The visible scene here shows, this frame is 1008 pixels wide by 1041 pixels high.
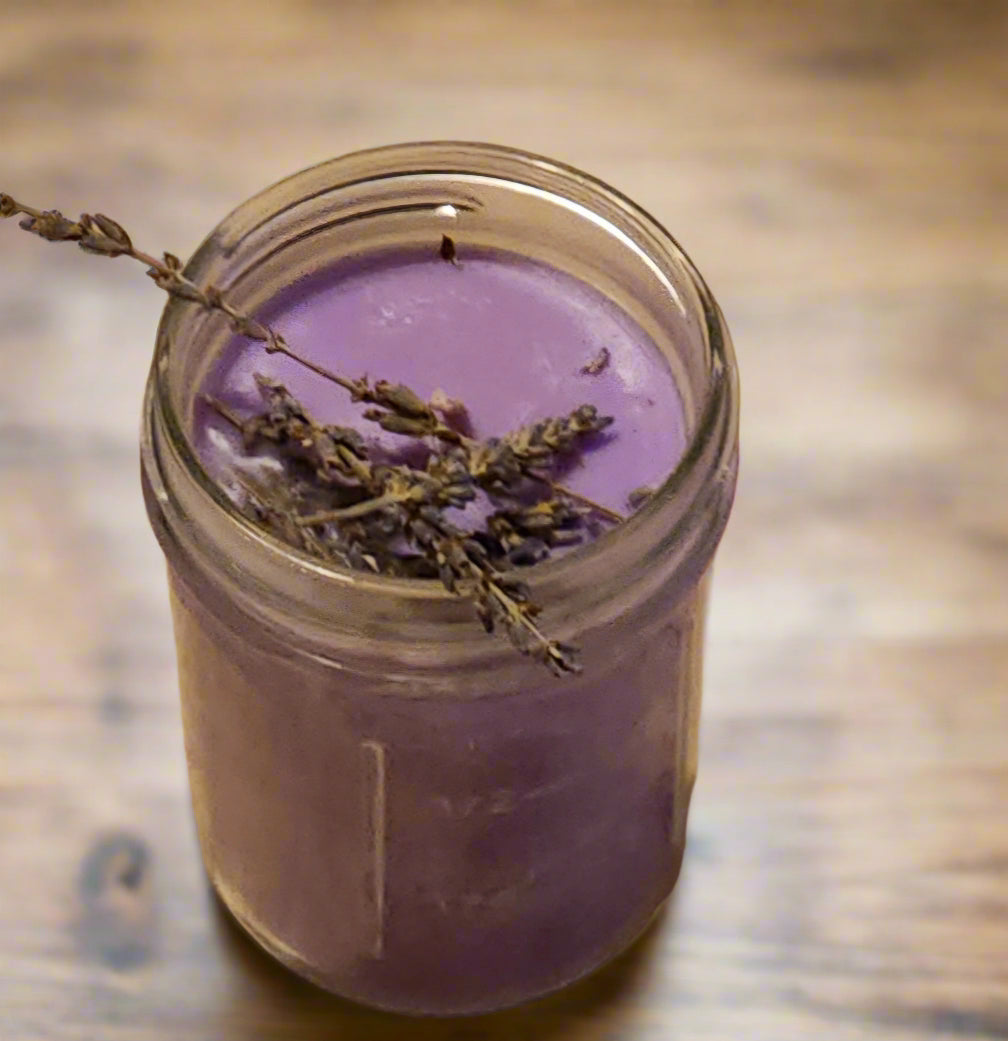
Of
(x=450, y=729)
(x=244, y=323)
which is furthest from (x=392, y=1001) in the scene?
(x=244, y=323)

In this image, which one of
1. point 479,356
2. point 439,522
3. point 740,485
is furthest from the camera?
point 740,485

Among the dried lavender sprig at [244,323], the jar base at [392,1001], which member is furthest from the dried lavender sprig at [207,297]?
the jar base at [392,1001]

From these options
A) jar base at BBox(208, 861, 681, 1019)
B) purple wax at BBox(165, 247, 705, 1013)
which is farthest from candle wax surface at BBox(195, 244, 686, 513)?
jar base at BBox(208, 861, 681, 1019)

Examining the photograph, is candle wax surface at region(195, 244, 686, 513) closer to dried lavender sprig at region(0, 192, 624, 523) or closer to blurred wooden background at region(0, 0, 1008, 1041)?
dried lavender sprig at region(0, 192, 624, 523)

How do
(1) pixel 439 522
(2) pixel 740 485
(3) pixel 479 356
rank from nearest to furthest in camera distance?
(1) pixel 439 522 → (3) pixel 479 356 → (2) pixel 740 485

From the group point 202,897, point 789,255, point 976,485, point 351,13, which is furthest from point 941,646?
point 351,13

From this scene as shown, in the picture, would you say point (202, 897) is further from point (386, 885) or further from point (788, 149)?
point (788, 149)

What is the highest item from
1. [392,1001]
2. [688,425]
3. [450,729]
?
[688,425]

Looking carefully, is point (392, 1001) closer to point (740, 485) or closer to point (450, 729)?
point (450, 729)
